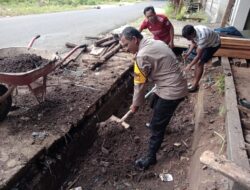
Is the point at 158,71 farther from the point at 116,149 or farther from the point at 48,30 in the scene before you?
the point at 48,30

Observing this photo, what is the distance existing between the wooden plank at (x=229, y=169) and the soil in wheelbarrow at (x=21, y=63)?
3.15 metres

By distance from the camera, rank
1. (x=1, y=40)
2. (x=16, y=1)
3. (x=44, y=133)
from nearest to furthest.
A: (x=44, y=133) < (x=1, y=40) < (x=16, y=1)

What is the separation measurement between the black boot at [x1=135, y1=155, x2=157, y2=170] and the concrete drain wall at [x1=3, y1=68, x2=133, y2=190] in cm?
102

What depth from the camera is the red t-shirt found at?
6.20 metres

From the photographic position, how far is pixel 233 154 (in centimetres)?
281

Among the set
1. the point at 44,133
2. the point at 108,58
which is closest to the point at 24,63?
the point at 44,133

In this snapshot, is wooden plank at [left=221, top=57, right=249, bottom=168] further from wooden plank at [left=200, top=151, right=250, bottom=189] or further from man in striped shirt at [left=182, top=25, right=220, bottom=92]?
man in striped shirt at [left=182, top=25, right=220, bottom=92]

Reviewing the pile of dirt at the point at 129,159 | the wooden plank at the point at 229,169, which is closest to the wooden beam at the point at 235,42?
the pile of dirt at the point at 129,159

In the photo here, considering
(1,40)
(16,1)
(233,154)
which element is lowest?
(16,1)

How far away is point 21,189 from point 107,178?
1248 millimetres

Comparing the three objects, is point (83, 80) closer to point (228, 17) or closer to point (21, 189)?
point (21, 189)

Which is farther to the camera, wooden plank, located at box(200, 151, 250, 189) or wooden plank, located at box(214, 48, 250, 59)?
wooden plank, located at box(214, 48, 250, 59)

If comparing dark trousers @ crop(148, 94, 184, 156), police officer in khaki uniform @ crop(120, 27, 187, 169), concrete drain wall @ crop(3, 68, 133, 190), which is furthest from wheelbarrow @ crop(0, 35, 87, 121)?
dark trousers @ crop(148, 94, 184, 156)

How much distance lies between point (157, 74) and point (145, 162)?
55.0 inches
